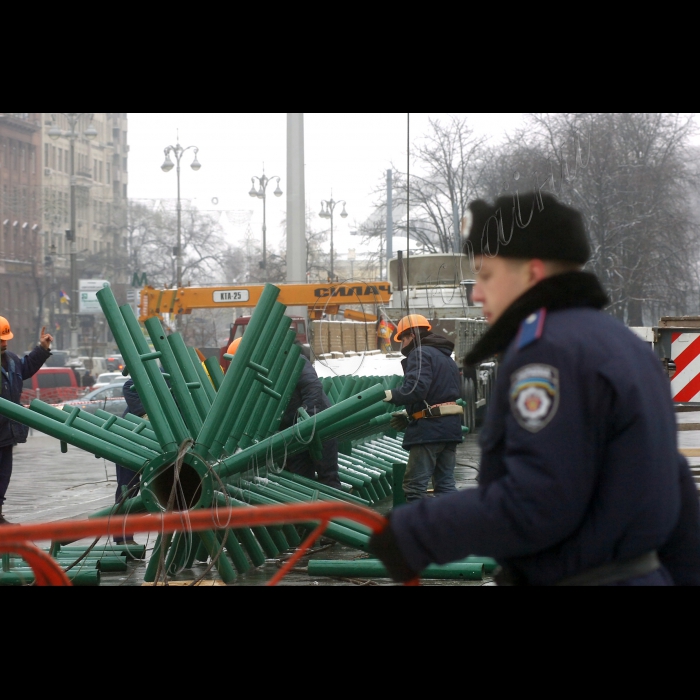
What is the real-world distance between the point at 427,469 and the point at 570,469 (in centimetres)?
719

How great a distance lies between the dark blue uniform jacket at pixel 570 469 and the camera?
1.85 m

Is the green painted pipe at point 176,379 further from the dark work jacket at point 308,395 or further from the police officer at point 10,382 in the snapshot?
the police officer at point 10,382

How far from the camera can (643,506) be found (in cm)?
189

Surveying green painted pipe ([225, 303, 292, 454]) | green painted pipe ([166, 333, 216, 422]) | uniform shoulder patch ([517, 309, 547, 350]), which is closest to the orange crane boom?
green painted pipe ([225, 303, 292, 454])

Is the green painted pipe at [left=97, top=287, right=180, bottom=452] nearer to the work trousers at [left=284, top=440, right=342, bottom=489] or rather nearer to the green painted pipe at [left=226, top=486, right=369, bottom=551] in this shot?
the green painted pipe at [left=226, top=486, right=369, bottom=551]

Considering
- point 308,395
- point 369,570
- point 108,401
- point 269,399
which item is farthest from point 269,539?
point 108,401

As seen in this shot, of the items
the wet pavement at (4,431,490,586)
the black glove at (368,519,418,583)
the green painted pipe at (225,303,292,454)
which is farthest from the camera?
the wet pavement at (4,431,490,586)

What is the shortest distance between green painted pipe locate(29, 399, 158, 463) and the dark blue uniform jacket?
4.44m

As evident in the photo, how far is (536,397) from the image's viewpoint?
1.86 m

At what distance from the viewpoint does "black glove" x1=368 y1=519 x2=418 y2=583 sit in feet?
6.48
